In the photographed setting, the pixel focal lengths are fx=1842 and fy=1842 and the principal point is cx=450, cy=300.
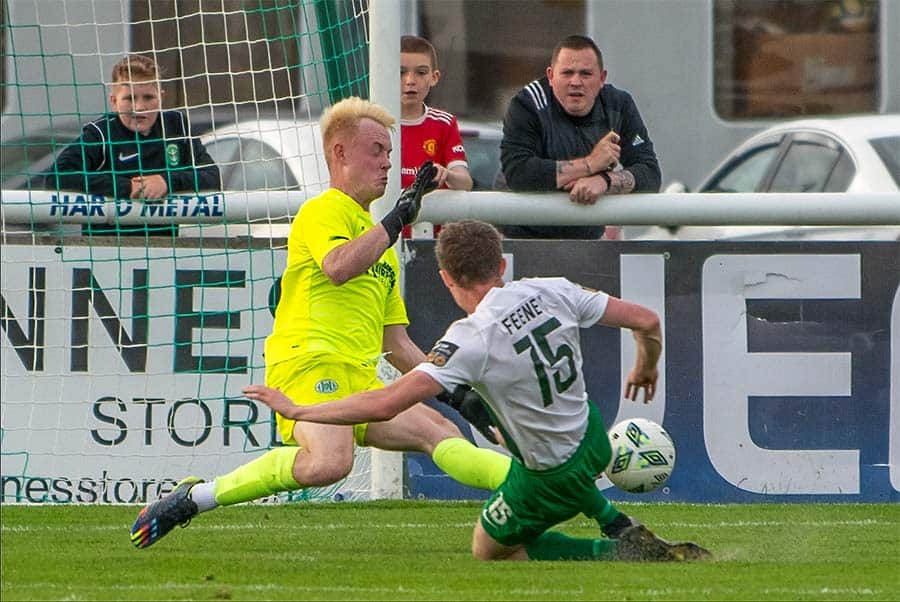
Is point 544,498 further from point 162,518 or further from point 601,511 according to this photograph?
point 162,518

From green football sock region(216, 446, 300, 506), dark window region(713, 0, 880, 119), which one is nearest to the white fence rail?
green football sock region(216, 446, 300, 506)

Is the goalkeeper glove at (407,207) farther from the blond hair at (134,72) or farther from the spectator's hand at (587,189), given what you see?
the blond hair at (134,72)

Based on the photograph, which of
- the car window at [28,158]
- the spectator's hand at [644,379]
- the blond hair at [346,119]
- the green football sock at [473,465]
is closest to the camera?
the spectator's hand at [644,379]

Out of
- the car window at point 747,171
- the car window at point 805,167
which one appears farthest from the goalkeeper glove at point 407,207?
the car window at point 747,171

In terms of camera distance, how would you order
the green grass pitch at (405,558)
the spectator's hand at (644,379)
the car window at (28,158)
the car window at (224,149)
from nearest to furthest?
1. the green grass pitch at (405,558)
2. the spectator's hand at (644,379)
3. the car window at (28,158)
4. the car window at (224,149)

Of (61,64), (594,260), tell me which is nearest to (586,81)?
(594,260)

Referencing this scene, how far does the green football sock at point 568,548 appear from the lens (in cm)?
695

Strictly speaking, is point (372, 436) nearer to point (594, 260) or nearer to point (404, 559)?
point (404, 559)

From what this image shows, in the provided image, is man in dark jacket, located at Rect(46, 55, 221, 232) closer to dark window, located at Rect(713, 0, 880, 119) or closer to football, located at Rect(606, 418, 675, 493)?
football, located at Rect(606, 418, 675, 493)

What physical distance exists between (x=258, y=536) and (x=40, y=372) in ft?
6.42

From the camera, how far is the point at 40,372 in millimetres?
9125

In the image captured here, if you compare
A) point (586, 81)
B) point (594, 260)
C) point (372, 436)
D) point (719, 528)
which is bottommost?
point (719, 528)

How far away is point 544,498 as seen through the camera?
6.86 metres

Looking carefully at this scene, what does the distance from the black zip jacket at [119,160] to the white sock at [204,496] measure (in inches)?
91.0
